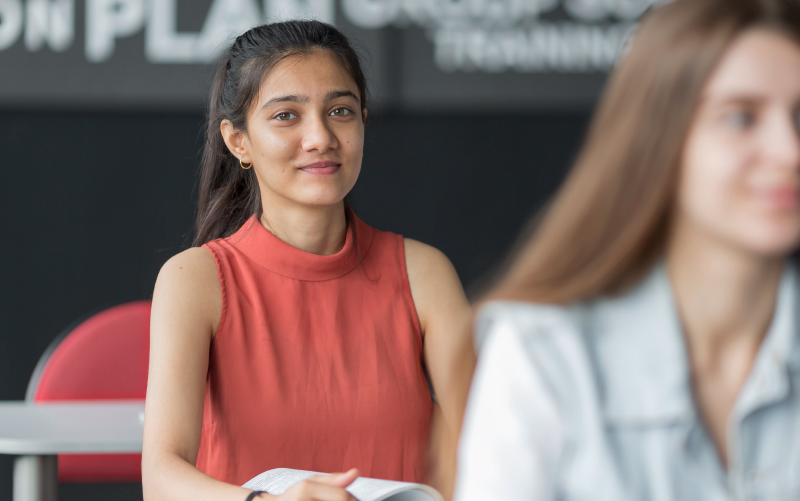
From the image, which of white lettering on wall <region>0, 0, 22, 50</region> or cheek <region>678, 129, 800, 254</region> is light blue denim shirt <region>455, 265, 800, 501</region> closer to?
cheek <region>678, 129, 800, 254</region>

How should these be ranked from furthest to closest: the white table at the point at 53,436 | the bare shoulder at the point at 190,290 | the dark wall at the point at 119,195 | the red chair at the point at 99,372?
the dark wall at the point at 119,195 < the red chair at the point at 99,372 < the white table at the point at 53,436 < the bare shoulder at the point at 190,290

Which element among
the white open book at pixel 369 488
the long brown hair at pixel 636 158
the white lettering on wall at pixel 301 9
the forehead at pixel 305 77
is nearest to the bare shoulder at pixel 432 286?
the forehead at pixel 305 77

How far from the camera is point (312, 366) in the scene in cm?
144

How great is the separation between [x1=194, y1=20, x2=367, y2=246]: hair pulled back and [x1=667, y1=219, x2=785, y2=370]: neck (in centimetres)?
101

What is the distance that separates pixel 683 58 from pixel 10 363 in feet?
9.52

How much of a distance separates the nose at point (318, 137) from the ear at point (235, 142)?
177 millimetres

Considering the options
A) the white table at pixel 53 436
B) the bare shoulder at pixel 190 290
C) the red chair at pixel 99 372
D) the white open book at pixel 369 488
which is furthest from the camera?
the red chair at pixel 99 372

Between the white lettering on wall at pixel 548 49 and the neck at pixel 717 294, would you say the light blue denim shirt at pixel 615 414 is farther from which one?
the white lettering on wall at pixel 548 49

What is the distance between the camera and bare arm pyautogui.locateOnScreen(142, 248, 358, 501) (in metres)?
1.18

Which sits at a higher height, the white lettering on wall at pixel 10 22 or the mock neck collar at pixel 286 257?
the white lettering on wall at pixel 10 22

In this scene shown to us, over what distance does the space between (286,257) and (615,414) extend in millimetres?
946

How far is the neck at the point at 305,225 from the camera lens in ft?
5.02

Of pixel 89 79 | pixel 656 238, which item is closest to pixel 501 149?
pixel 89 79

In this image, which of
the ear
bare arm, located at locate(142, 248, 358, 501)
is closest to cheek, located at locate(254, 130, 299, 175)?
the ear
